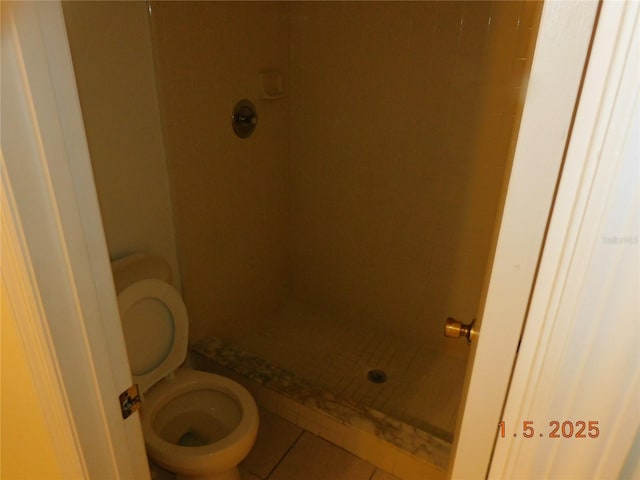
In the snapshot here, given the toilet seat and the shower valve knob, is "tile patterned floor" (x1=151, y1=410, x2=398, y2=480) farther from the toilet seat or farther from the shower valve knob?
the shower valve knob

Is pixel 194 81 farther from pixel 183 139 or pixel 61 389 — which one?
pixel 61 389

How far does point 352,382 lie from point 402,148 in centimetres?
109

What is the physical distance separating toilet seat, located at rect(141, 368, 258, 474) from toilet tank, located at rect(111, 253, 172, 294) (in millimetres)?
373

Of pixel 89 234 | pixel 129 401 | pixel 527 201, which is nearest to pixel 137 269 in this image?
pixel 129 401

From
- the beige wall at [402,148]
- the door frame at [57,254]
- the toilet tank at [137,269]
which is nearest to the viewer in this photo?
the door frame at [57,254]

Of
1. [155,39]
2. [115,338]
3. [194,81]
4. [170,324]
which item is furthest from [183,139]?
[115,338]

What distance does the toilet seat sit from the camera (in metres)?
1.37

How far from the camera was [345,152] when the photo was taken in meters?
2.19

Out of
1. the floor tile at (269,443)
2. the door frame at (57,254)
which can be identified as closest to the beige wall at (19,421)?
the door frame at (57,254)

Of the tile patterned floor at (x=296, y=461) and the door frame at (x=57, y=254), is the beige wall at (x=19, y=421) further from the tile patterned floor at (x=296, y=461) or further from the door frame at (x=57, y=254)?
the tile patterned floor at (x=296, y=461)

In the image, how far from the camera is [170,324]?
5.32ft

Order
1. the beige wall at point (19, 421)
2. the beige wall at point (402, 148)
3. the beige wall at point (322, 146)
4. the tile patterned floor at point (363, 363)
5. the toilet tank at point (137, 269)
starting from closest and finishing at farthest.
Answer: the beige wall at point (19, 421) → the toilet tank at point (137, 269) → the beige wall at point (322, 146) → the beige wall at point (402, 148) → the tile patterned floor at point (363, 363)

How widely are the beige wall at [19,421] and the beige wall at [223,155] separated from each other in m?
0.94

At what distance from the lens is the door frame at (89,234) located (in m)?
0.44
